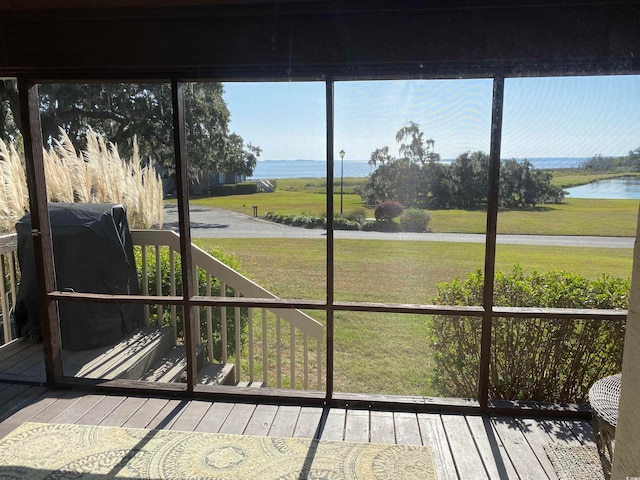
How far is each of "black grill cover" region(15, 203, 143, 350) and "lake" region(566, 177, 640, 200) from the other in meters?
4.27

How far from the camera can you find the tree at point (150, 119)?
20.7ft

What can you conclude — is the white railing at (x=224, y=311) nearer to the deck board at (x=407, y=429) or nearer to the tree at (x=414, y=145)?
the deck board at (x=407, y=429)

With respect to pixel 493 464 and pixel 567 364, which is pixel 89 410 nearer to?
pixel 493 464

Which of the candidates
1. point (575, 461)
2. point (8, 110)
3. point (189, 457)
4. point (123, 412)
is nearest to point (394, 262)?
point (575, 461)

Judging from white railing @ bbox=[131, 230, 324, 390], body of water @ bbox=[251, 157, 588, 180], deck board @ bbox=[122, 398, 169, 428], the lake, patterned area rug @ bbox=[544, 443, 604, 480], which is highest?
body of water @ bbox=[251, 157, 588, 180]

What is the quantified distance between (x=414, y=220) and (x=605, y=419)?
11.0ft

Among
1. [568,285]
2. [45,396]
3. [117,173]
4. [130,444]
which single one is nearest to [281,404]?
[130,444]

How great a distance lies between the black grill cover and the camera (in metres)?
3.33

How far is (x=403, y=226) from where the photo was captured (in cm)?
516

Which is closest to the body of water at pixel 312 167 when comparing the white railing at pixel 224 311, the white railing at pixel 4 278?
the white railing at pixel 224 311

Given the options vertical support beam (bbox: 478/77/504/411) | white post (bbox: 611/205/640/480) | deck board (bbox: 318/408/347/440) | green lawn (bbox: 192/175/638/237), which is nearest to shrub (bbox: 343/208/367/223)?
green lawn (bbox: 192/175/638/237)

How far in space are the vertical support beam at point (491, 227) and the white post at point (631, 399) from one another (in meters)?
1.55

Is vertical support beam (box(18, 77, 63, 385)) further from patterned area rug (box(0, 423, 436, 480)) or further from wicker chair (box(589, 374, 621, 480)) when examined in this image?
wicker chair (box(589, 374, 621, 480))

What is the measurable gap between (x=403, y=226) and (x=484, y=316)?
2742mm
